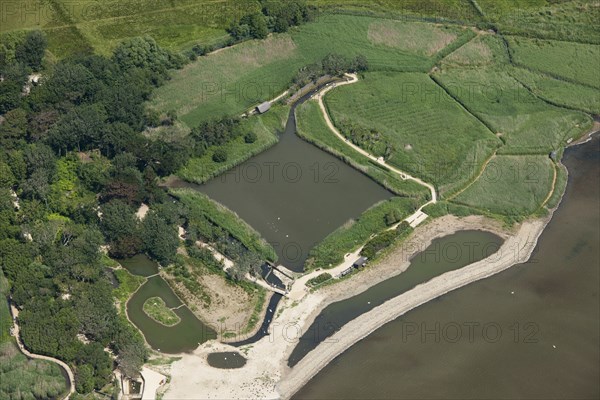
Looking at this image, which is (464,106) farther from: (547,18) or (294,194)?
(294,194)

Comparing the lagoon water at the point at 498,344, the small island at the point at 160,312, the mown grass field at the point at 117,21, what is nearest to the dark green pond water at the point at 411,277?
the lagoon water at the point at 498,344

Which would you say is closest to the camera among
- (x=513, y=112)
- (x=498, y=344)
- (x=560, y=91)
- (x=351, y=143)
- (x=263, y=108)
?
(x=498, y=344)

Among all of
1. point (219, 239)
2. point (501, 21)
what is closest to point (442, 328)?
point (219, 239)

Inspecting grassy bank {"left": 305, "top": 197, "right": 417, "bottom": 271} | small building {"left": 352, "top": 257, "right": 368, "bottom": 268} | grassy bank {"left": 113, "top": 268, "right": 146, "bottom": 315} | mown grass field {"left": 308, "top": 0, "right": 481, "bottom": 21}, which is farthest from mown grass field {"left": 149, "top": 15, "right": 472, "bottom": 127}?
small building {"left": 352, "top": 257, "right": 368, "bottom": 268}

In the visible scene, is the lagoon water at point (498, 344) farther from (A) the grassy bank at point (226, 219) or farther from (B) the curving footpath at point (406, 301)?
(A) the grassy bank at point (226, 219)

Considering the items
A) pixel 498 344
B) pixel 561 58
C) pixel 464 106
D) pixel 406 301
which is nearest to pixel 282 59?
pixel 464 106

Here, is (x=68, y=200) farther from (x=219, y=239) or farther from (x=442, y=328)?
(x=442, y=328)

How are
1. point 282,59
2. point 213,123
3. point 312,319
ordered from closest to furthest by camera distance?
point 312,319
point 213,123
point 282,59

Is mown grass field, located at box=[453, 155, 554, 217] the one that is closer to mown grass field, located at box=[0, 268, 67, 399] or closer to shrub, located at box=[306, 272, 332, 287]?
shrub, located at box=[306, 272, 332, 287]
